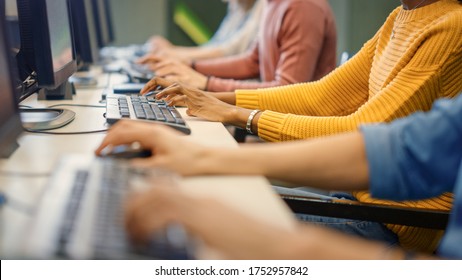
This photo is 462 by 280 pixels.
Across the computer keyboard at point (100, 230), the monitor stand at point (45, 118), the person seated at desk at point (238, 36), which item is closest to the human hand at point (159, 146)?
the computer keyboard at point (100, 230)

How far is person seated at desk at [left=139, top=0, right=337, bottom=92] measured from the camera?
6.13 feet

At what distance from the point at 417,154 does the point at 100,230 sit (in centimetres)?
46

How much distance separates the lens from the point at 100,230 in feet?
1.84

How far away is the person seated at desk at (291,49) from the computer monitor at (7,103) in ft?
2.90

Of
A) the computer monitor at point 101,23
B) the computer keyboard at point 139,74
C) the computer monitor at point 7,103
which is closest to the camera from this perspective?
the computer monitor at point 7,103

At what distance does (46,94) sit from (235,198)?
1020mm

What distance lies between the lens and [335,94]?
1543mm

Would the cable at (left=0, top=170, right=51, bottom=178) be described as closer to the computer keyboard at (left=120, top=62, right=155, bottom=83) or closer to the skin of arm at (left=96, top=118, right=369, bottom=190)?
the skin of arm at (left=96, top=118, right=369, bottom=190)

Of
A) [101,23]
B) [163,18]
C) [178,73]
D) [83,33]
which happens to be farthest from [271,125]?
[163,18]

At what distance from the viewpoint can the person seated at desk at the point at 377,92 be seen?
1.12m

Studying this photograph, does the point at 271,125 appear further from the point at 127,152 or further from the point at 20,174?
the point at 20,174

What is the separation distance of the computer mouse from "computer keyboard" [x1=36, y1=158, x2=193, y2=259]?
0.16 meters

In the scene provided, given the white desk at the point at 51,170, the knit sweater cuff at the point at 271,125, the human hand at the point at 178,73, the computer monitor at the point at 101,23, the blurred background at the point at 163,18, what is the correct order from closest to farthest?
1. the white desk at the point at 51,170
2. the knit sweater cuff at the point at 271,125
3. the human hand at the point at 178,73
4. the computer monitor at the point at 101,23
5. the blurred background at the point at 163,18

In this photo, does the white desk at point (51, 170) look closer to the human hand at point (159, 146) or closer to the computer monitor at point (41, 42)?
the human hand at point (159, 146)
